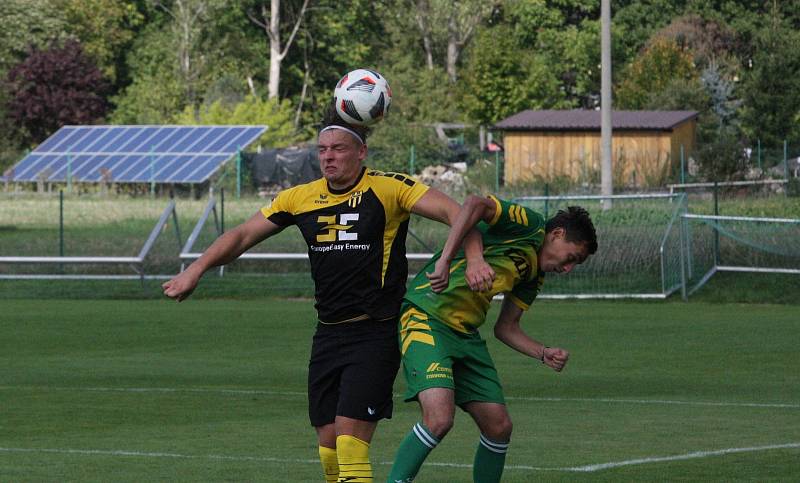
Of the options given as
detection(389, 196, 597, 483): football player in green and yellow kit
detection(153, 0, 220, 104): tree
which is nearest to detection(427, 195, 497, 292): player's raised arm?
detection(389, 196, 597, 483): football player in green and yellow kit

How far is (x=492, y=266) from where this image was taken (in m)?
8.07

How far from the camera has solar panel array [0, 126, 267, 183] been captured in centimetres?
5788

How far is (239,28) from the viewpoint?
80.9 m

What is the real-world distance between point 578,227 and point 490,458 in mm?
1208

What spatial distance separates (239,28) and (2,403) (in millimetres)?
68338

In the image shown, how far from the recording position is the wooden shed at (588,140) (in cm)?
4988

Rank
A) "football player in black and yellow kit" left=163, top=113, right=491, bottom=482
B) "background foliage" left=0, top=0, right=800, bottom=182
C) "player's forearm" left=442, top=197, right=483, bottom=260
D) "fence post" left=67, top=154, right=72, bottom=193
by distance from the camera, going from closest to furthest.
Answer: "player's forearm" left=442, top=197, right=483, bottom=260
"football player in black and yellow kit" left=163, top=113, right=491, bottom=482
"fence post" left=67, top=154, right=72, bottom=193
"background foliage" left=0, top=0, right=800, bottom=182

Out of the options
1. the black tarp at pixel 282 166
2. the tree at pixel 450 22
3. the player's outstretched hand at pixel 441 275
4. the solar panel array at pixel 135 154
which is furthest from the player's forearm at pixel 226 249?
the tree at pixel 450 22

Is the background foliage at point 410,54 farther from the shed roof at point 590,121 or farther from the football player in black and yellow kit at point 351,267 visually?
the football player in black and yellow kit at point 351,267

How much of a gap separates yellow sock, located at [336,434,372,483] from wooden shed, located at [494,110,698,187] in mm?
41210

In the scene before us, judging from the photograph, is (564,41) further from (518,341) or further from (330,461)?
(330,461)

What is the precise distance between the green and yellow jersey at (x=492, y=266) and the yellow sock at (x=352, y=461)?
782 mm

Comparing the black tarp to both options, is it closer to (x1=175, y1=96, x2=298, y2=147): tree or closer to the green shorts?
(x1=175, y1=96, x2=298, y2=147): tree

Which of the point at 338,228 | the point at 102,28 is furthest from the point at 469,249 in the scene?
Answer: the point at 102,28
